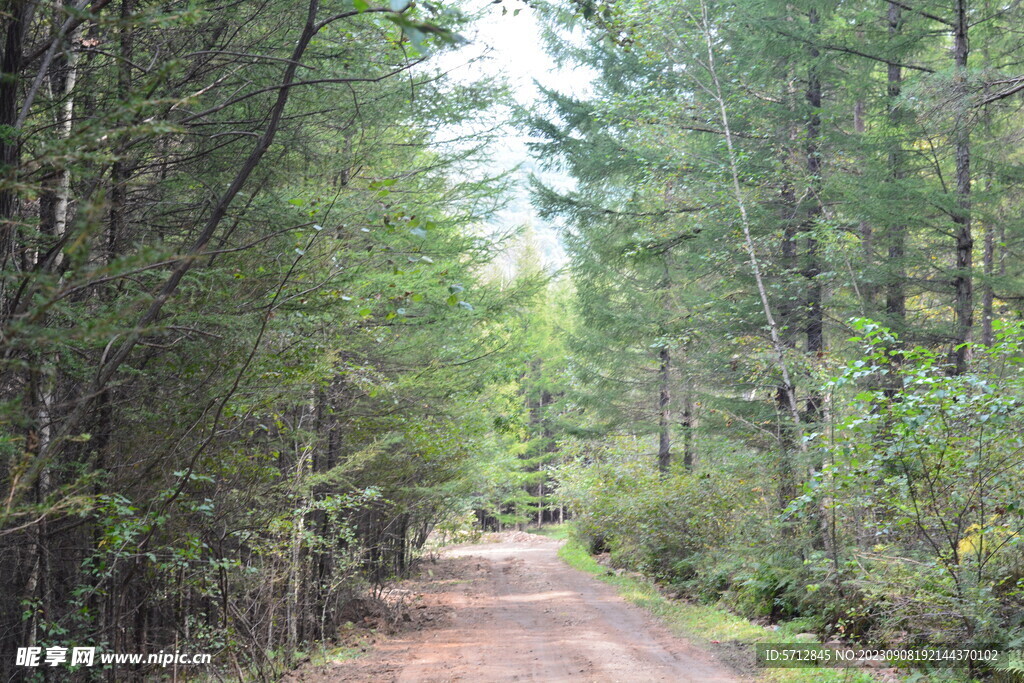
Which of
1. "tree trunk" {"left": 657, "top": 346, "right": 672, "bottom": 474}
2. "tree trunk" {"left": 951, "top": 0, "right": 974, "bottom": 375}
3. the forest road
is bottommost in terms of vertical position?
the forest road

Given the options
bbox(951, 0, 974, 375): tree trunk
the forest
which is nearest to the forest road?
the forest

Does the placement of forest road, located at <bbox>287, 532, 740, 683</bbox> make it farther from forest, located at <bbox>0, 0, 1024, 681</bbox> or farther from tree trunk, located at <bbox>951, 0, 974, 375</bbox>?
tree trunk, located at <bbox>951, 0, 974, 375</bbox>

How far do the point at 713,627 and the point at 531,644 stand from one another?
2682mm

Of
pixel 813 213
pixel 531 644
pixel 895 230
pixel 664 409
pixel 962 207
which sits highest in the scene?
pixel 813 213

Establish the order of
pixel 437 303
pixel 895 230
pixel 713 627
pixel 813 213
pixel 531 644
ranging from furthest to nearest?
pixel 813 213 → pixel 895 230 → pixel 713 627 → pixel 437 303 → pixel 531 644

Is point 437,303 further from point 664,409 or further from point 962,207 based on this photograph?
point 664,409

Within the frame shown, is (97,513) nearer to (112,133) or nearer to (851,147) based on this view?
(112,133)

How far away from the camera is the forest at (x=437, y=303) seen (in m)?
4.21

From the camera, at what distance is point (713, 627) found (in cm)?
1032

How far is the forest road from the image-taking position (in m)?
7.95

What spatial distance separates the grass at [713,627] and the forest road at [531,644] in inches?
→ 12.1

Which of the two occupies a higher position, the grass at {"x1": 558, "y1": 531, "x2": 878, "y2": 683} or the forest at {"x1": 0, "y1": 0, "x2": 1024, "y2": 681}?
the forest at {"x1": 0, "y1": 0, "x2": 1024, "y2": 681}

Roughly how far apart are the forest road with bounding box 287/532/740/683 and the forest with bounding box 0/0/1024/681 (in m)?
1.33

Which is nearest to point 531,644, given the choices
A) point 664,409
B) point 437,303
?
point 437,303
